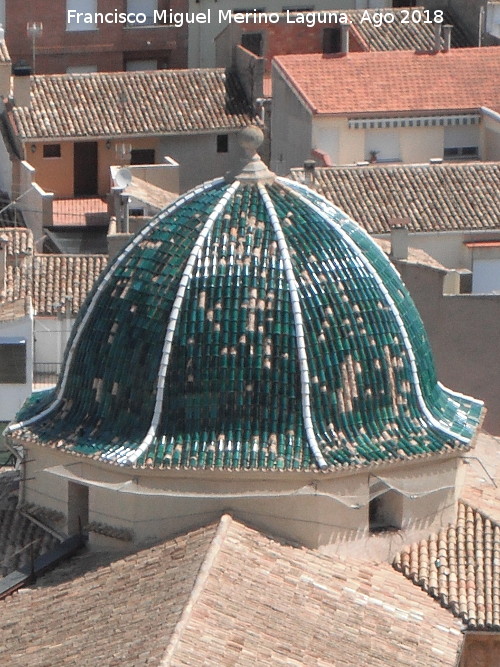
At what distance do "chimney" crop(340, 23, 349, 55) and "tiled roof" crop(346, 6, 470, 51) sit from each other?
87.8 inches

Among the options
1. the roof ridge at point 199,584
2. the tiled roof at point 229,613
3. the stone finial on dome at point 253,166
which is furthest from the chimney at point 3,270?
the roof ridge at point 199,584

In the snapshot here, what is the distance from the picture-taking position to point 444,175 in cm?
5775

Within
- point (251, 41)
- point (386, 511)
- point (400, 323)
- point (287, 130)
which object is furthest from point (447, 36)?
point (386, 511)

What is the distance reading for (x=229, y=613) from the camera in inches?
1307

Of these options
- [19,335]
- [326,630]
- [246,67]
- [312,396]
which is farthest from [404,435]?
[246,67]

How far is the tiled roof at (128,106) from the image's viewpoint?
67.7 meters

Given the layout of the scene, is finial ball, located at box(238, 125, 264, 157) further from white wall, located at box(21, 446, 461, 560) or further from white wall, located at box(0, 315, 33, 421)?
white wall, located at box(0, 315, 33, 421)

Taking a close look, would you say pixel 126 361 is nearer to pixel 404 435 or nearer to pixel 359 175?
pixel 404 435

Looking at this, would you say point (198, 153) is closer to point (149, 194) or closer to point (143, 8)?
point (149, 194)

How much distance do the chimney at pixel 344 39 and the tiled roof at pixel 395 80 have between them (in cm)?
68

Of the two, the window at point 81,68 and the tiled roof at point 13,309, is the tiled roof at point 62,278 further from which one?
the window at point 81,68

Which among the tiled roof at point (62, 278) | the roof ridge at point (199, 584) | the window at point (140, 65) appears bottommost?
the roof ridge at point (199, 584)

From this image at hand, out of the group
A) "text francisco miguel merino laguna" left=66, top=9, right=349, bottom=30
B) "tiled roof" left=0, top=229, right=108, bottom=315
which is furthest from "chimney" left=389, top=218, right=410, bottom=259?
"text francisco miguel merino laguna" left=66, top=9, right=349, bottom=30

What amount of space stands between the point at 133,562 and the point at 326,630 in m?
3.31
